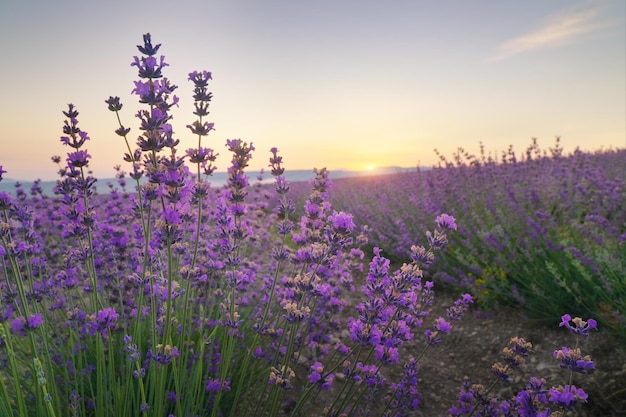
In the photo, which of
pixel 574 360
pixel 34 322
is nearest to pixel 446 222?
pixel 574 360

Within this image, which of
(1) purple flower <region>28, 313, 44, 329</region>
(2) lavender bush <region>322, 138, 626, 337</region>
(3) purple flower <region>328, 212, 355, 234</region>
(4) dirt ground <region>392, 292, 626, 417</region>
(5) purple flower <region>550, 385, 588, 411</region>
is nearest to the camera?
(5) purple flower <region>550, 385, 588, 411</region>

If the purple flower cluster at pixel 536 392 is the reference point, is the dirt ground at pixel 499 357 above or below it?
below

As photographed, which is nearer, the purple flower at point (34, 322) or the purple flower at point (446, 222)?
the purple flower at point (34, 322)

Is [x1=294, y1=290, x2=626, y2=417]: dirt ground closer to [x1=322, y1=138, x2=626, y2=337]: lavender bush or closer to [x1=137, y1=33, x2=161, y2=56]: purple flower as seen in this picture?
[x1=322, y1=138, x2=626, y2=337]: lavender bush

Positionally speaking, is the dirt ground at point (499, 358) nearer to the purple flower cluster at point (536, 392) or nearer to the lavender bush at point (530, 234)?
the lavender bush at point (530, 234)

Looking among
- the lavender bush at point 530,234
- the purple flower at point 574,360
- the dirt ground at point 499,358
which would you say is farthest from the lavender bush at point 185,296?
the lavender bush at point 530,234

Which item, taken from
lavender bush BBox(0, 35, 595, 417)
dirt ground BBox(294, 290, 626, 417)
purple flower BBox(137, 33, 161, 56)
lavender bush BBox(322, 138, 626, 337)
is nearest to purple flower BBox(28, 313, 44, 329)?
lavender bush BBox(0, 35, 595, 417)

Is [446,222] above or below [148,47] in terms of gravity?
below

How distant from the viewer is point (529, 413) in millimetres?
1613

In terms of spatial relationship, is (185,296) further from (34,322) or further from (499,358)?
(499,358)

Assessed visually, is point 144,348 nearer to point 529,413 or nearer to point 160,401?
point 160,401

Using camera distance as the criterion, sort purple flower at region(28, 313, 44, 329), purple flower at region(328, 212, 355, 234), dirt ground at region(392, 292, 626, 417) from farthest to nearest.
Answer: dirt ground at region(392, 292, 626, 417) < purple flower at region(328, 212, 355, 234) < purple flower at region(28, 313, 44, 329)

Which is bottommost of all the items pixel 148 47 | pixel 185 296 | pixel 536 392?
pixel 536 392

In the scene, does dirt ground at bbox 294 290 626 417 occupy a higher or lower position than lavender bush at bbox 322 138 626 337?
lower
